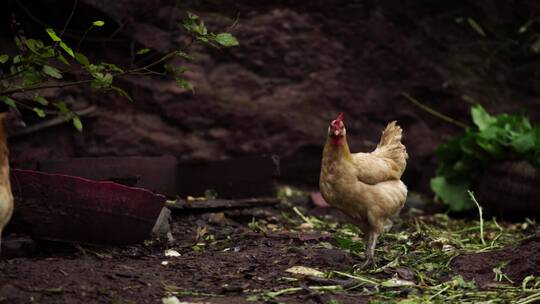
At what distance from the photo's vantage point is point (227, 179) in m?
6.01

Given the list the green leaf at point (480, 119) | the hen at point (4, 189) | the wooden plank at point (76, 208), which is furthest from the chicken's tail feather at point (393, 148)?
the green leaf at point (480, 119)

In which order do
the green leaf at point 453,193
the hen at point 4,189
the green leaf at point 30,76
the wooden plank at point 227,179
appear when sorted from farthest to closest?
1. the green leaf at point 453,193
2. the wooden plank at point 227,179
3. the green leaf at point 30,76
4. the hen at point 4,189

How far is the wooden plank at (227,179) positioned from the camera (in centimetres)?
595

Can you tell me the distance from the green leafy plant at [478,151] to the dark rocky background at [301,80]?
84 cm

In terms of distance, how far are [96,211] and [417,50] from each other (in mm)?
4925

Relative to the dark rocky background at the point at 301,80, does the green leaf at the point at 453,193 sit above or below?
below

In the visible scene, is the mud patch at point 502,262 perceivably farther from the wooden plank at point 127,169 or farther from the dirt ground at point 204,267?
the wooden plank at point 127,169

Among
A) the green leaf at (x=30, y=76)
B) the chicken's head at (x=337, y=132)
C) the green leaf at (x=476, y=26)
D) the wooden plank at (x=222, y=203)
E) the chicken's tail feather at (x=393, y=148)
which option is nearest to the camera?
the green leaf at (x=30, y=76)

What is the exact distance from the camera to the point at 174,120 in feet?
22.8

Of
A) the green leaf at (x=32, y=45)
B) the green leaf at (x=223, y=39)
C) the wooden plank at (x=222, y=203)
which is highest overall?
the green leaf at (x=223, y=39)

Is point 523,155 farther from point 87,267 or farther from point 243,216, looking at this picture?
point 87,267

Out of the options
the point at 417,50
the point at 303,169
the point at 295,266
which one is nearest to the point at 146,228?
the point at 295,266

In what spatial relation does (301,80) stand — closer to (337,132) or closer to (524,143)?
(524,143)

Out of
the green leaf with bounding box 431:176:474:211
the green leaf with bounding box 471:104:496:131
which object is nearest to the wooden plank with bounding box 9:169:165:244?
the green leaf with bounding box 431:176:474:211
